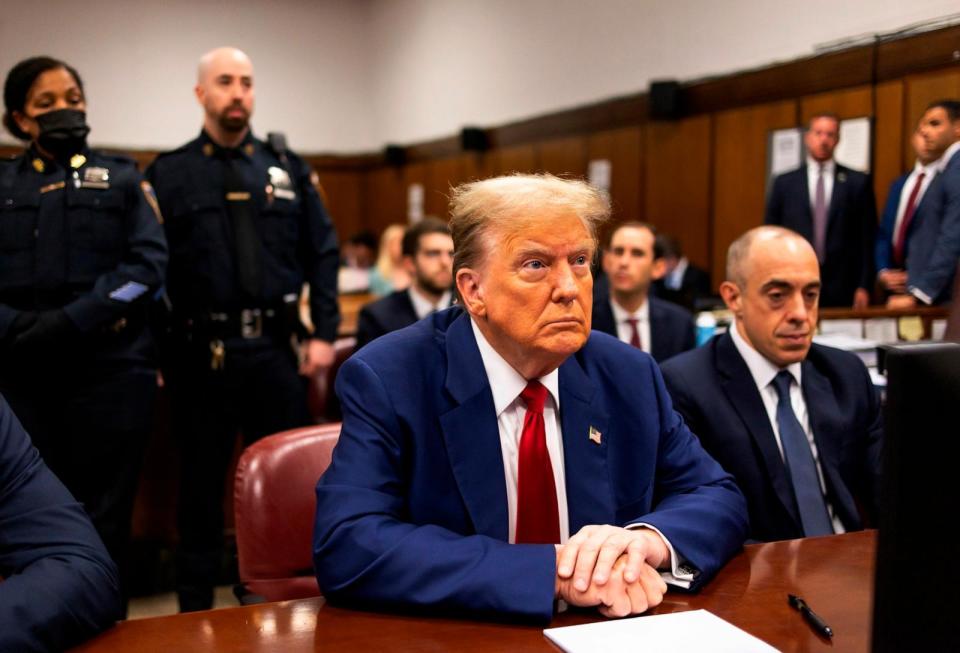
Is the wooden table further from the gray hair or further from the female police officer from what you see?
the female police officer

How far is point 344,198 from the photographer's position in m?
12.8

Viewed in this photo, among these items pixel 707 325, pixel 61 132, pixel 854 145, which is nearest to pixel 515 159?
pixel 854 145

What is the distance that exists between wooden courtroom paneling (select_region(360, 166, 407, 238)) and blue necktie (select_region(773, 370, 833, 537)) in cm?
1008

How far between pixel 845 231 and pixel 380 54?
7.50 meters

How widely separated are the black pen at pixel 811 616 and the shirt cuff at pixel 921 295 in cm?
422

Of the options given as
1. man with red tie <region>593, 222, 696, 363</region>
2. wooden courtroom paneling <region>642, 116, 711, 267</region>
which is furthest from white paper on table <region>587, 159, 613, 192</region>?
man with red tie <region>593, 222, 696, 363</region>

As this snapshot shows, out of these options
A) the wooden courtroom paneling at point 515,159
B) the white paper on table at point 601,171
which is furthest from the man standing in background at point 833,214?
the wooden courtroom paneling at point 515,159

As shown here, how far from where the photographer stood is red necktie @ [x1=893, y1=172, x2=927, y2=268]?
18.5 feet

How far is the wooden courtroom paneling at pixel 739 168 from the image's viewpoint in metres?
7.20

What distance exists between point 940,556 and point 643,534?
69cm

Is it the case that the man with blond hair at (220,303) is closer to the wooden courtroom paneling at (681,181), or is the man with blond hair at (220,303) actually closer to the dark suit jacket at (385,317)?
the dark suit jacket at (385,317)

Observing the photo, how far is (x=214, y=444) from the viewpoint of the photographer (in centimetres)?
350

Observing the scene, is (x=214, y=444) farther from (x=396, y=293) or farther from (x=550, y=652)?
(x=550, y=652)

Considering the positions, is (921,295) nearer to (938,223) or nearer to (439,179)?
(938,223)
